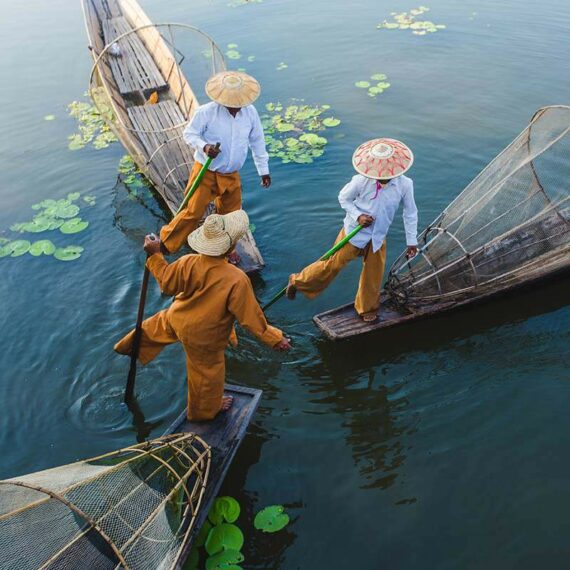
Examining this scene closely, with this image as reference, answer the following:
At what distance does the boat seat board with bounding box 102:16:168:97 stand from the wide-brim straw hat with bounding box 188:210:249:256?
6.11 m

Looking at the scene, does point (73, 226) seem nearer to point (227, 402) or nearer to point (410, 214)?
point (227, 402)

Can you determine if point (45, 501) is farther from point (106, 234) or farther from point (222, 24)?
point (222, 24)

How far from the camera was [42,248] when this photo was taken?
6.61 metres

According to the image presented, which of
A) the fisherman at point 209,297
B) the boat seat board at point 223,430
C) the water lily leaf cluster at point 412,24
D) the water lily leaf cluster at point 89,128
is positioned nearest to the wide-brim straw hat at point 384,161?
the fisherman at point 209,297

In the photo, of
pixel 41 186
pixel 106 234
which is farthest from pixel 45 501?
pixel 41 186

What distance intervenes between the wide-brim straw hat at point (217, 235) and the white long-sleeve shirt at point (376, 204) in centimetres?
134

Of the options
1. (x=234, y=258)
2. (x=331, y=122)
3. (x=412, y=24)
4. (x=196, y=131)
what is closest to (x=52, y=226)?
(x=234, y=258)

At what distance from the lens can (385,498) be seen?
407cm

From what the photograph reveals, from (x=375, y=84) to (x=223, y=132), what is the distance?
6.05m

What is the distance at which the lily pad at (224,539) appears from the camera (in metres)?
3.71

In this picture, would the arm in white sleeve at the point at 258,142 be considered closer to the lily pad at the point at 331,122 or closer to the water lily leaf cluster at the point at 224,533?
the water lily leaf cluster at the point at 224,533

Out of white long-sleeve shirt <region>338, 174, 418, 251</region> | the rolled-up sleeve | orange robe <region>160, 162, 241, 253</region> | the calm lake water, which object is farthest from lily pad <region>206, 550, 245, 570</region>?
orange robe <region>160, 162, 241, 253</region>

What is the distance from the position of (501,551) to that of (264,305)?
3.27 m

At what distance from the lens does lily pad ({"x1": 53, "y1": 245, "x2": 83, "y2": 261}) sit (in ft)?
21.3
